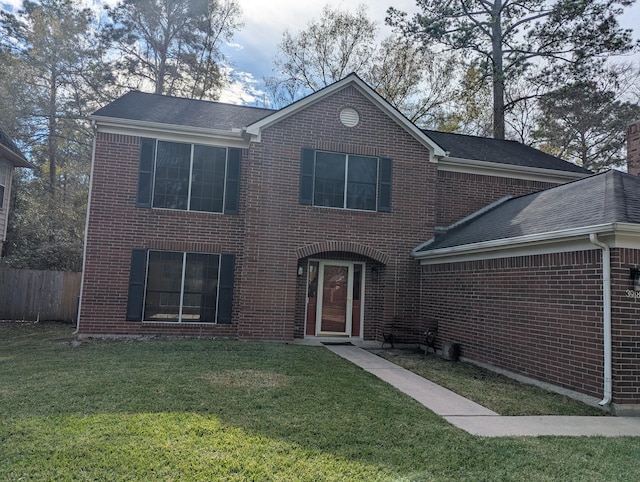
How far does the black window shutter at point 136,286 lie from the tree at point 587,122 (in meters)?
18.4

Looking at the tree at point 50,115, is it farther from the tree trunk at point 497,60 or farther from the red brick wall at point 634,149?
the red brick wall at point 634,149

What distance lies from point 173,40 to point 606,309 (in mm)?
23872

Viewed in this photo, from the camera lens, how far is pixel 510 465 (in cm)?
374

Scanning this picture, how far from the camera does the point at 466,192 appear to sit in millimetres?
12141

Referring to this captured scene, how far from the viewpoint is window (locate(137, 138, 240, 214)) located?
10398 millimetres

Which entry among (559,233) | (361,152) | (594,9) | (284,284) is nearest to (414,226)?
(361,152)

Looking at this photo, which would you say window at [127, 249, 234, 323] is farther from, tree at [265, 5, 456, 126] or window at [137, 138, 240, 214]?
tree at [265, 5, 456, 126]

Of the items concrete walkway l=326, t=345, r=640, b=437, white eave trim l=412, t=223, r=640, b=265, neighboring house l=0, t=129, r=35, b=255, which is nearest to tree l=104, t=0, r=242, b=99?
neighboring house l=0, t=129, r=35, b=255

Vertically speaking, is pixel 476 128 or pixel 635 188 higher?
pixel 476 128

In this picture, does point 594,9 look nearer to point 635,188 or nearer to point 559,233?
point 635,188

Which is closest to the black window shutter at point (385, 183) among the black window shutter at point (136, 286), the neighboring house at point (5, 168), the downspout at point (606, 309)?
the downspout at point (606, 309)

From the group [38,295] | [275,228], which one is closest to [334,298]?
[275,228]

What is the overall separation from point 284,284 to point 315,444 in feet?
21.3

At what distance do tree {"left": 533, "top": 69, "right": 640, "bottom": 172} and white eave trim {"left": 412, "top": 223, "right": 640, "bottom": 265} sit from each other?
13375mm
